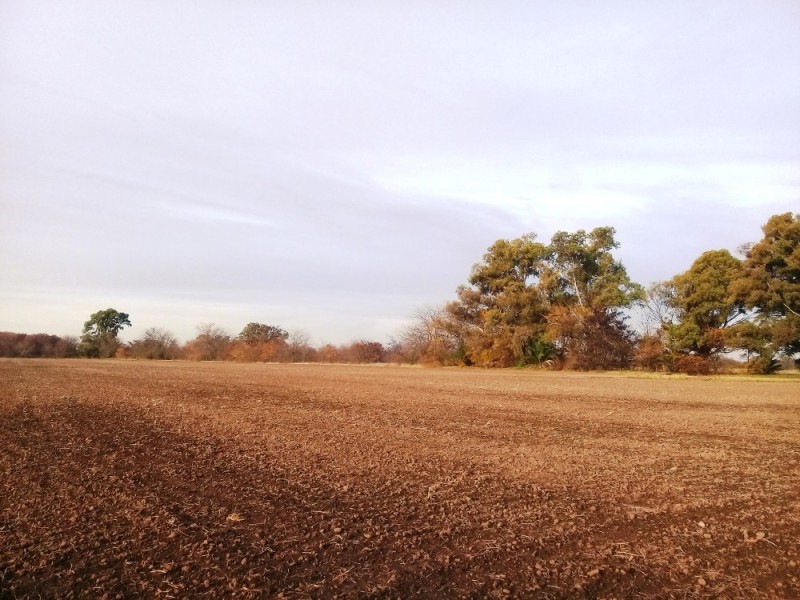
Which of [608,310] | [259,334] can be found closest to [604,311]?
[608,310]

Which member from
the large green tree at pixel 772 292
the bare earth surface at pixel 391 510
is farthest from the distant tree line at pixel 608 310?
the bare earth surface at pixel 391 510

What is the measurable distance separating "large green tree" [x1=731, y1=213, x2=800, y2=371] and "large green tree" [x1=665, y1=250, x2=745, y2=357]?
2.14 metres

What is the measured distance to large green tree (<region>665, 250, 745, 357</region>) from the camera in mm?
39406

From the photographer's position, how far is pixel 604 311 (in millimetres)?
45719

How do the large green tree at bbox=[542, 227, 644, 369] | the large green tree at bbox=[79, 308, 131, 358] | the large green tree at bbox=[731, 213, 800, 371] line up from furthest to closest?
the large green tree at bbox=[79, 308, 131, 358] → the large green tree at bbox=[542, 227, 644, 369] → the large green tree at bbox=[731, 213, 800, 371]

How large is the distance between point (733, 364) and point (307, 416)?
40421mm

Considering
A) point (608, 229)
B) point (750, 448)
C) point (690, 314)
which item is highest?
point (608, 229)

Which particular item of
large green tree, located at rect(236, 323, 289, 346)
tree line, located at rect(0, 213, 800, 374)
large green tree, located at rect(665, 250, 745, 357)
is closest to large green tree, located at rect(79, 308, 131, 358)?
large green tree, located at rect(236, 323, 289, 346)

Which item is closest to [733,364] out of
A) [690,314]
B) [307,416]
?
[690,314]

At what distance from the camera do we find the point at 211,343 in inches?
3541

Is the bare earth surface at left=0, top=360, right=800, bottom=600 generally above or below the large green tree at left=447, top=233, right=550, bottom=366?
below

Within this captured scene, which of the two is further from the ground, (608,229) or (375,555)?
(608,229)

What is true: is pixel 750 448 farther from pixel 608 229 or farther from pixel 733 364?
pixel 608 229

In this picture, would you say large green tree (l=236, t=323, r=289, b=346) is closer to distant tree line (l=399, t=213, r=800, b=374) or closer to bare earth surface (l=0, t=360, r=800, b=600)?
distant tree line (l=399, t=213, r=800, b=374)
